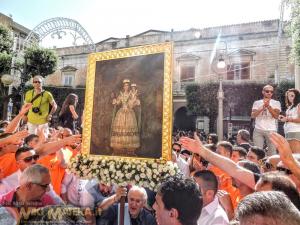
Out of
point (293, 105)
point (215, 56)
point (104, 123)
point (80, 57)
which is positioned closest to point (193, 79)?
point (215, 56)

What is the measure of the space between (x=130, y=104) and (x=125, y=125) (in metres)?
0.26

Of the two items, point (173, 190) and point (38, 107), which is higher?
point (38, 107)

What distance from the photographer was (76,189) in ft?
16.2

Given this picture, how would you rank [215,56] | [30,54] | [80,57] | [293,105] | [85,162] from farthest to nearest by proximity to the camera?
[80,57], [215,56], [30,54], [293,105], [85,162]

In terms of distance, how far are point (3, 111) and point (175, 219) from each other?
29.3 m

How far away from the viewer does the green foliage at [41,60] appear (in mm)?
24422

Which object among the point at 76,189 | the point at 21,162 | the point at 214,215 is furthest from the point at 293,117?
the point at 21,162

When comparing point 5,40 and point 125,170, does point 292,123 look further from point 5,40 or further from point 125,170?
point 5,40

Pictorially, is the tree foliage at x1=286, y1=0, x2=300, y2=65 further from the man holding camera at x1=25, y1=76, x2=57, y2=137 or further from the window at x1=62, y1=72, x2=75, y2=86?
the window at x1=62, y1=72, x2=75, y2=86

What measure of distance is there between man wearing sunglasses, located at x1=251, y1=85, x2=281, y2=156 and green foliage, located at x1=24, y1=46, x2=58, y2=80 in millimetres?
19963

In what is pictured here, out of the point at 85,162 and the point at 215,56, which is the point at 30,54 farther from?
the point at 85,162

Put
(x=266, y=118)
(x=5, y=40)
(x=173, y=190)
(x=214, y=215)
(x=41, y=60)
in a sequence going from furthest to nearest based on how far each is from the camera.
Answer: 1. (x=5, y=40)
2. (x=41, y=60)
3. (x=266, y=118)
4. (x=214, y=215)
5. (x=173, y=190)

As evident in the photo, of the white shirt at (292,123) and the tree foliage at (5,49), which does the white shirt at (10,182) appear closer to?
the white shirt at (292,123)

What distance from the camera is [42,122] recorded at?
715 centimetres
